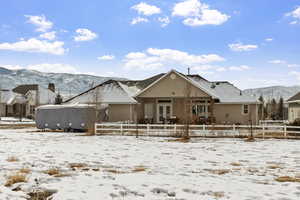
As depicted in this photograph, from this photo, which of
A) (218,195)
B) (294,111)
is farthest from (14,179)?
(294,111)

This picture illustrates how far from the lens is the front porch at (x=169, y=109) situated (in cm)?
3216

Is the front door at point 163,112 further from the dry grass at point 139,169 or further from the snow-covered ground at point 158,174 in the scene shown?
the dry grass at point 139,169

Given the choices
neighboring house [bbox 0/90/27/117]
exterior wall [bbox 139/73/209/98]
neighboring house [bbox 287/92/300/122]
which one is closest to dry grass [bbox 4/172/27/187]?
exterior wall [bbox 139/73/209/98]

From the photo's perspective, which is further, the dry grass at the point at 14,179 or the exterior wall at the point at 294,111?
the exterior wall at the point at 294,111

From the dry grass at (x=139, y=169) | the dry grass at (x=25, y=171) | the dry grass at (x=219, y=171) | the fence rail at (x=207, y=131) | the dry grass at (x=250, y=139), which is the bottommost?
the dry grass at (x=219, y=171)

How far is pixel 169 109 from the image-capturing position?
3309 cm

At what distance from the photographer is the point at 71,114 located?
A: 29078 millimetres

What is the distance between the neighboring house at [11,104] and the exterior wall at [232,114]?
3710 cm

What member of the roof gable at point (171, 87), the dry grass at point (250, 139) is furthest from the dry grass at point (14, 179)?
the roof gable at point (171, 87)

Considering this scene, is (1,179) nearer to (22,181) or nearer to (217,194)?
(22,181)

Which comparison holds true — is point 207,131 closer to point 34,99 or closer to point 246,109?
point 246,109

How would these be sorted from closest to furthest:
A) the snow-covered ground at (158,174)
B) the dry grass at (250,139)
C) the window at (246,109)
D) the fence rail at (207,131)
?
the snow-covered ground at (158,174) → the dry grass at (250,139) → the fence rail at (207,131) → the window at (246,109)

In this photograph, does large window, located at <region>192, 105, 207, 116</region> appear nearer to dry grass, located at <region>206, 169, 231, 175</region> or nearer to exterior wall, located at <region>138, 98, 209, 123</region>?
exterior wall, located at <region>138, 98, 209, 123</region>

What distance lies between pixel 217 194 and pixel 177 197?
972mm
